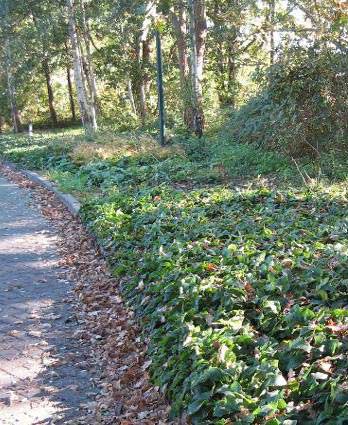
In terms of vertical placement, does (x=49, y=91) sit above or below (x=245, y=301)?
above

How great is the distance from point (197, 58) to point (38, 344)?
12223 mm

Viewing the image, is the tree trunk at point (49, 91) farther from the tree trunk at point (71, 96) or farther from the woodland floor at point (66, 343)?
the woodland floor at point (66, 343)

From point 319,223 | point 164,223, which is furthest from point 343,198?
point 164,223

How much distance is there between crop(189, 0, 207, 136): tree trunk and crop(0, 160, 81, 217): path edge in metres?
5.25

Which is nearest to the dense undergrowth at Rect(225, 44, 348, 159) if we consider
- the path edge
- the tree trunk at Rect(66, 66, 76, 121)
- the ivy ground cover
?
the ivy ground cover

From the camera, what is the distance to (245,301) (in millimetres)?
4094

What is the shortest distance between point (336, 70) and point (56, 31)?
2222cm

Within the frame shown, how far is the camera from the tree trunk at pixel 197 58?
14.9 m

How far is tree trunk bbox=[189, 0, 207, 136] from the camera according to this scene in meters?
14.9

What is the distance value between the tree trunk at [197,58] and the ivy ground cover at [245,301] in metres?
8.44

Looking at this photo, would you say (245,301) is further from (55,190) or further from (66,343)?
(55,190)

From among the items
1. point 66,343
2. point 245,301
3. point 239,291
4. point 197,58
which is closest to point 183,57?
point 197,58

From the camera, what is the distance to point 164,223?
661 cm

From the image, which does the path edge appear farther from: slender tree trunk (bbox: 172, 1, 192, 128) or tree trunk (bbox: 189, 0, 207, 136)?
slender tree trunk (bbox: 172, 1, 192, 128)
